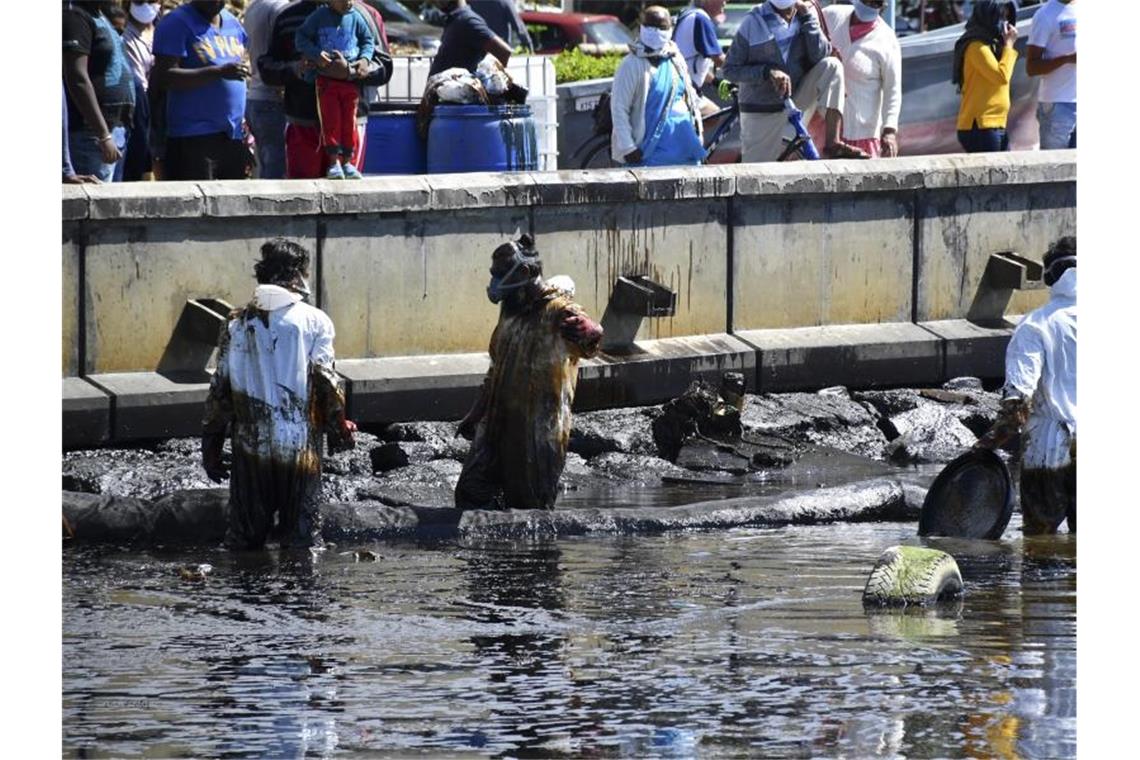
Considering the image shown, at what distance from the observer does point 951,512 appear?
12891 mm

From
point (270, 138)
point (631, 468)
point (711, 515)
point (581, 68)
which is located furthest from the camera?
point (581, 68)

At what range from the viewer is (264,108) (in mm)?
15844

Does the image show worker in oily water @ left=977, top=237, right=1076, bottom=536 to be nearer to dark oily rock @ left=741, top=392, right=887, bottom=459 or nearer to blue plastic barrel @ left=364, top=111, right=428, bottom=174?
dark oily rock @ left=741, top=392, right=887, bottom=459

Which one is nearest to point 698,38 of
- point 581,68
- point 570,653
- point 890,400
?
point 890,400

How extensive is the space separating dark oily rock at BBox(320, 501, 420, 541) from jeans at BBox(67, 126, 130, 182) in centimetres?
292

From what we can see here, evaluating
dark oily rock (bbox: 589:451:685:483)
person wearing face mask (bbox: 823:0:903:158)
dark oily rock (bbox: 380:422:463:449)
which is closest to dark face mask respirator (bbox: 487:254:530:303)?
dark oily rock (bbox: 380:422:463:449)

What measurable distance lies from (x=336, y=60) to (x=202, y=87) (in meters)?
0.76

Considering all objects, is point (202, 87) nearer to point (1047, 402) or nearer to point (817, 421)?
point (817, 421)

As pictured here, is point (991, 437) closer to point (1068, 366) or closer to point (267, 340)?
point (1068, 366)

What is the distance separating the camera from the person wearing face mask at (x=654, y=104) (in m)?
16.5

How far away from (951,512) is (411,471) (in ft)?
10.2

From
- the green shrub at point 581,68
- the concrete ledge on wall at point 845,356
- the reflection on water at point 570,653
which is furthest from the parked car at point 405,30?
the reflection on water at point 570,653

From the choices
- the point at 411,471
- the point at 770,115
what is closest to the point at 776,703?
the point at 411,471

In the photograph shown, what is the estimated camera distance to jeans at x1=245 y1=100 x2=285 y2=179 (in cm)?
1590
